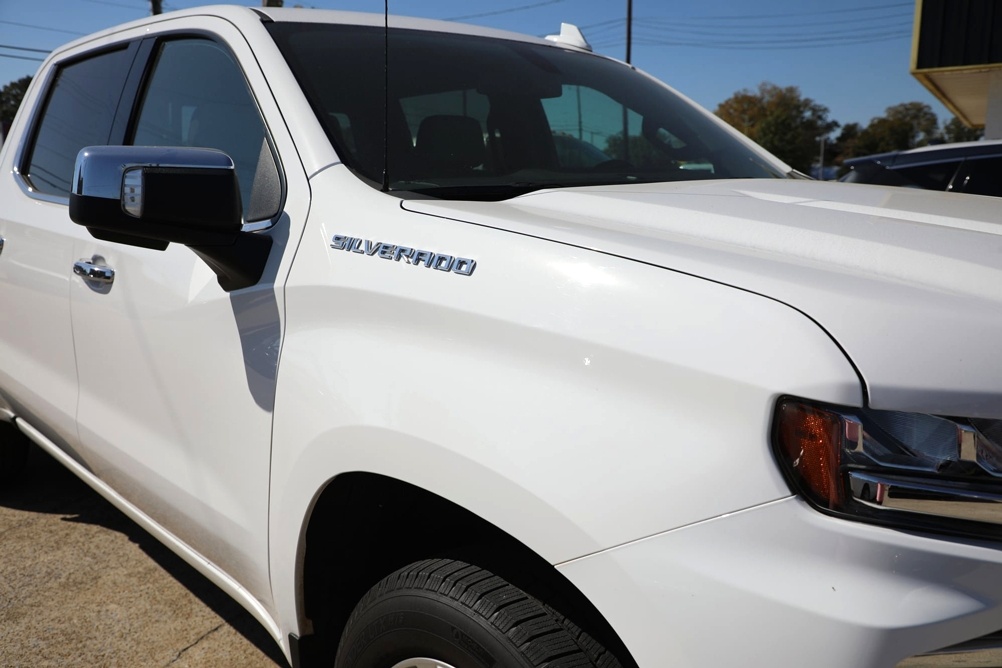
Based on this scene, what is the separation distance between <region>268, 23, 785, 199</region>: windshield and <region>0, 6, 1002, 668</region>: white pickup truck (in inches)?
0.5

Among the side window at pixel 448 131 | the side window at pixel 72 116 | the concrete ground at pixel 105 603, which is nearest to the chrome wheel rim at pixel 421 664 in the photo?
the side window at pixel 448 131

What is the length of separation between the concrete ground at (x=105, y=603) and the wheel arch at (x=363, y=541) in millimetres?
848

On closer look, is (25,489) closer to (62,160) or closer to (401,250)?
(62,160)

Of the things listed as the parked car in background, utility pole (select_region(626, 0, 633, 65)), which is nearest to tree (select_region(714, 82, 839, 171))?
utility pole (select_region(626, 0, 633, 65))

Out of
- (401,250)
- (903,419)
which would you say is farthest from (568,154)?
(903,419)

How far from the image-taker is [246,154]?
2000mm

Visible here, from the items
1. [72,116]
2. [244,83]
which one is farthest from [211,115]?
[72,116]

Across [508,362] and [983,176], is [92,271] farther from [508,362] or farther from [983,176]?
[983,176]

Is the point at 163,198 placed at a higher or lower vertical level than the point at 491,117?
lower

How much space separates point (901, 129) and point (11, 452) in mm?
80782

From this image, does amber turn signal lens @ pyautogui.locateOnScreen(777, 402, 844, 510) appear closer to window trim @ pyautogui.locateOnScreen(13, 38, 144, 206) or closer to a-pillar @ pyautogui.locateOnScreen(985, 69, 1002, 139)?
window trim @ pyautogui.locateOnScreen(13, 38, 144, 206)

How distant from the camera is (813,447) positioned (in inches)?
40.9

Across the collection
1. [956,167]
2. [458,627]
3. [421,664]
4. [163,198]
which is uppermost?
[956,167]

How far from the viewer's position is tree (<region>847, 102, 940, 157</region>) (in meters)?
71.4
